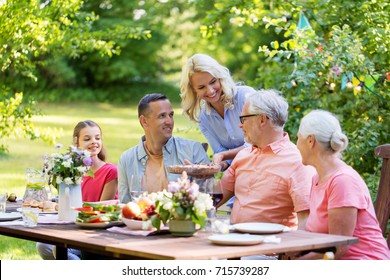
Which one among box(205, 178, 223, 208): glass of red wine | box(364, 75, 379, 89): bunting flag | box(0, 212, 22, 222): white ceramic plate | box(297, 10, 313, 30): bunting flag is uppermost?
box(297, 10, 313, 30): bunting flag

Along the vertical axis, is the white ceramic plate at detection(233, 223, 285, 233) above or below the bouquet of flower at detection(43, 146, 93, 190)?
below

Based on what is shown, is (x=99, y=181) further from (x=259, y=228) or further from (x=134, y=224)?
(x=259, y=228)

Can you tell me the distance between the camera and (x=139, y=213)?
128 inches

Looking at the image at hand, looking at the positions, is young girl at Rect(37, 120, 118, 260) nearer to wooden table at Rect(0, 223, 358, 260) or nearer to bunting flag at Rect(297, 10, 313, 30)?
wooden table at Rect(0, 223, 358, 260)

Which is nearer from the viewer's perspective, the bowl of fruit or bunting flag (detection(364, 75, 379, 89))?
the bowl of fruit

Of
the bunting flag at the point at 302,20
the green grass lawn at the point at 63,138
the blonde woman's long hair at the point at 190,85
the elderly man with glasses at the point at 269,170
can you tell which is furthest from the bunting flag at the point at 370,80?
the elderly man with glasses at the point at 269,170

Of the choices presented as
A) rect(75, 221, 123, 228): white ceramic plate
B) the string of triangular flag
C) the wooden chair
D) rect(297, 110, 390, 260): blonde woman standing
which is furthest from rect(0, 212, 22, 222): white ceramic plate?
the string of triangular flag

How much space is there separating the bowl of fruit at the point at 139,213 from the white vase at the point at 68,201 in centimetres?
38

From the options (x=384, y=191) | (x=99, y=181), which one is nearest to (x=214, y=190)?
(x=384, y=191)

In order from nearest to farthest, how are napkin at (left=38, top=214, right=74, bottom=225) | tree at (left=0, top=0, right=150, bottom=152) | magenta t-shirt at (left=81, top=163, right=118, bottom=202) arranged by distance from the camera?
napkin at (left=38, top=214, right=74, bottom=225) → magenta t-shirt at (left=81, top=163, right=118, bottom=202) → tree at (left=0, top=0, right=150, bottom=152)

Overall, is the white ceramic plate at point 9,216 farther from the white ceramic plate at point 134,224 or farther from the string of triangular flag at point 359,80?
the string of triangular flag at point 359,80

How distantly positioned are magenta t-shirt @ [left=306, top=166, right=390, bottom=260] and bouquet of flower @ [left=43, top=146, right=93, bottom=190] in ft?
3.48

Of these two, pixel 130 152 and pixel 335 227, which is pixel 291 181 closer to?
pixel 335 227

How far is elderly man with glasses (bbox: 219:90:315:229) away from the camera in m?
3.60
